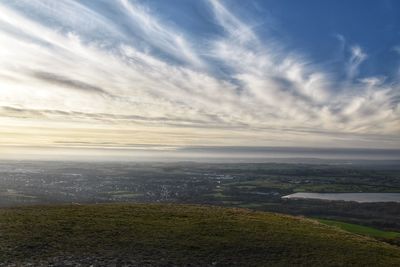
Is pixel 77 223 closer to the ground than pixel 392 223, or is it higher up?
higher up

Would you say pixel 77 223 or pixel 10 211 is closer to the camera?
pixel 77 223

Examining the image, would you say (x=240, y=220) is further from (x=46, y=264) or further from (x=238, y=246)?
(x=46, y=264)

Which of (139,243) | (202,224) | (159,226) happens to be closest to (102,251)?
(139,243)

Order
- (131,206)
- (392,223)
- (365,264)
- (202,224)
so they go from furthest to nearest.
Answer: (392,223), (131,206), (202,224), (365,264)

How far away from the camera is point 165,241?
36.8 m

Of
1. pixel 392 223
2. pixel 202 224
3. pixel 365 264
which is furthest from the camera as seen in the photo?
pixel 392 223

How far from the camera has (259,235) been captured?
4122cm

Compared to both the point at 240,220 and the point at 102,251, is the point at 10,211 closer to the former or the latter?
the point at 102,251

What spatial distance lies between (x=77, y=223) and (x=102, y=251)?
31.1 ft

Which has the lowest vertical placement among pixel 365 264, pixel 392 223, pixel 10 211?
pixel 392 223

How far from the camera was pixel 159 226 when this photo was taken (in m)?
42.5

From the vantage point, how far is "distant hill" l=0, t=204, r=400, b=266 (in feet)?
105

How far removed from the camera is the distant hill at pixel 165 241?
105ft

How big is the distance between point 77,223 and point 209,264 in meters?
16.1
